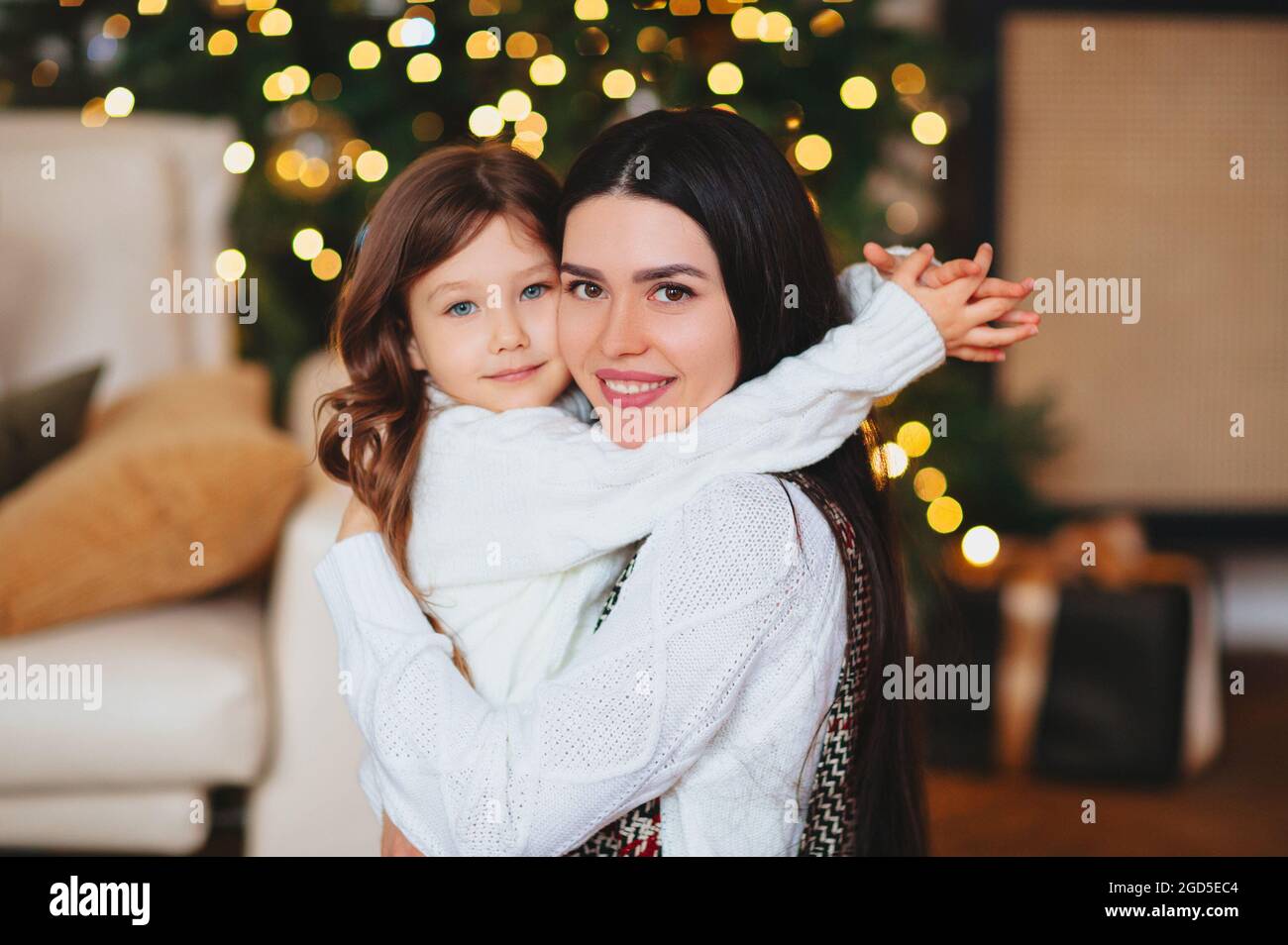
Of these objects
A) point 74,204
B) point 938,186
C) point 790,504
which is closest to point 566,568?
point 790,504

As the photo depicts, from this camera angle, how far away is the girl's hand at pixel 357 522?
102 centimetres

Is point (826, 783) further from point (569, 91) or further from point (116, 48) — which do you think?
point (116, 48)

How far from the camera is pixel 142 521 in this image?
143cm

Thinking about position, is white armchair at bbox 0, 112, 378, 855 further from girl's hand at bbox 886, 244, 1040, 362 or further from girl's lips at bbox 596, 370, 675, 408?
girl's hand at bbox 886, 244, 1040, 362

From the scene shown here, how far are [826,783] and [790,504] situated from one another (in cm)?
28

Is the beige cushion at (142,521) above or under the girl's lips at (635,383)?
under

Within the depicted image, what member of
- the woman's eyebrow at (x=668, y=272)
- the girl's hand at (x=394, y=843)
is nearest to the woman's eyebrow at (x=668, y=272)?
the woman's eyebrow at (x=668, y=272)

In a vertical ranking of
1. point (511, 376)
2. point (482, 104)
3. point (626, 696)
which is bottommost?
point (626, 696)

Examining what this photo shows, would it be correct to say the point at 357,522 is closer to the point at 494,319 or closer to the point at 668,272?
the point at 494,319

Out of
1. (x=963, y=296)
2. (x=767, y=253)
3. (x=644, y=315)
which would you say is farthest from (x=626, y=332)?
(x=963, y=296)

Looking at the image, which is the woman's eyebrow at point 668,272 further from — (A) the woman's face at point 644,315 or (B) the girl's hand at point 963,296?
(B) the girl's hand at point 963,296

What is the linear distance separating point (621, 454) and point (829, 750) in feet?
1.03

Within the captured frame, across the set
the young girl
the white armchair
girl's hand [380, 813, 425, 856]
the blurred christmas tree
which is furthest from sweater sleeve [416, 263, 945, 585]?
the blurred christmas tree
